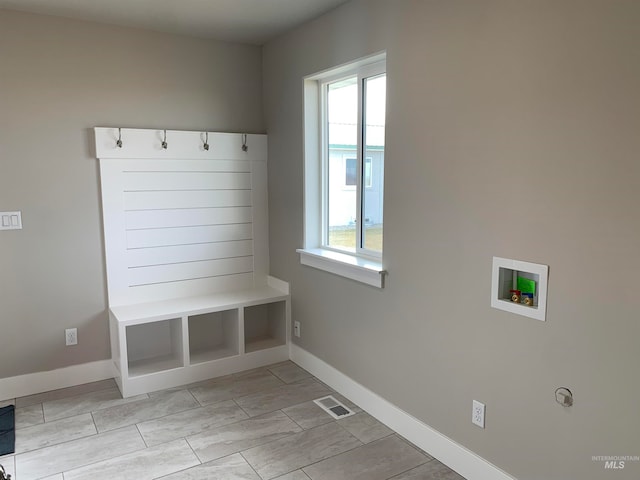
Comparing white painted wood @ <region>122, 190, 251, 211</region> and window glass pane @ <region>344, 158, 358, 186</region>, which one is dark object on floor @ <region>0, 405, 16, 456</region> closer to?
white painted wood @ <region>122, 190, 251, 211</region>

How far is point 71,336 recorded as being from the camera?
10.8ft

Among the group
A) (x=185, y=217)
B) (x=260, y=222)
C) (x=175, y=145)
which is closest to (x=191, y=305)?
(x=185, y=217)

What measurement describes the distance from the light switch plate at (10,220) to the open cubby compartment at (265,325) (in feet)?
5.49

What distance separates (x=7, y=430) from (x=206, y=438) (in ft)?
3.69

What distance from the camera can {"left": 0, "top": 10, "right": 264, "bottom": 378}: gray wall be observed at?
3.01 m

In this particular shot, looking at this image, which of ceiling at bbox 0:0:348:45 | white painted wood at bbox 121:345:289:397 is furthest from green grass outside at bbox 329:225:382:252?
ceiling at bbox 0:0:348:45

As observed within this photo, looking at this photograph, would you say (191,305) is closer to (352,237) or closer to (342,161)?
(352,237)

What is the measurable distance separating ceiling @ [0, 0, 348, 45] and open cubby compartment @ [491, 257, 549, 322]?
5.89 ft

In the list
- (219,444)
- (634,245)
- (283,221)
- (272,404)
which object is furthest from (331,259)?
(634,245)

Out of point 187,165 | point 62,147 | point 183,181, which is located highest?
point 62,147

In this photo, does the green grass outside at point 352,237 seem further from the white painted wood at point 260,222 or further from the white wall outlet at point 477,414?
the white wall outlet at point 477,414

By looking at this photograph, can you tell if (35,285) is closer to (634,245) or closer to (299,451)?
(299,451)

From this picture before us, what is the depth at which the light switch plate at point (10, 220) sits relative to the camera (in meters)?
3.01

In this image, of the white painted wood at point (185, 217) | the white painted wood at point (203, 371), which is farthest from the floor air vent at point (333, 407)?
the white painted wood at point (185, 217)
